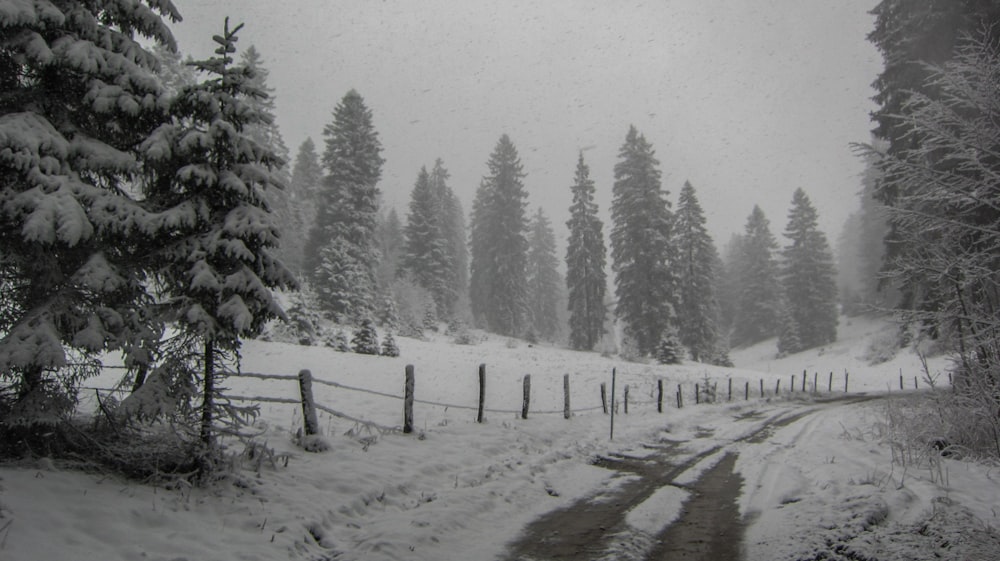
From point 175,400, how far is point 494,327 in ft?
141

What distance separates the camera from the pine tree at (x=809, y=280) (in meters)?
48.8

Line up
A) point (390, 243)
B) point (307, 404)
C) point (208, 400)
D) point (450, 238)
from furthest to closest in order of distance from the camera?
point (390, 243) < point (450, 238) < point (307, 404) < point (208, 400)

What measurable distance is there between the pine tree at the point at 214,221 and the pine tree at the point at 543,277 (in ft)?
172

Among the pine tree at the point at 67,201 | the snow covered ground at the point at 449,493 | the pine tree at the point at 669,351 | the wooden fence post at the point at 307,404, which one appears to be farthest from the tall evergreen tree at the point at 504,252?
the pine tree at the point at 67,201

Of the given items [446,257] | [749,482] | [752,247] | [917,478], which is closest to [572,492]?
[749,482]

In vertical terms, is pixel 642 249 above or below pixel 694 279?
above

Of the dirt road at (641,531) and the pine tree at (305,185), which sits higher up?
the pine tree at (305,185)

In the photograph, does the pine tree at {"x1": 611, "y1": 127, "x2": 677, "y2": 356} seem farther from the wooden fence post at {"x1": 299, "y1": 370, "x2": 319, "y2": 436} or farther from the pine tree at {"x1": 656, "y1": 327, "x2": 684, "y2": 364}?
the wooden fence post at {"x1": 299, "y1": 370, "x2": 319, "y2": 436}

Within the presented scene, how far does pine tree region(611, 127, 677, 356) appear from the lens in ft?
122

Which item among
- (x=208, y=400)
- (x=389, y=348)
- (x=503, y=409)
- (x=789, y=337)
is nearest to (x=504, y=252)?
(x=389, y=348)

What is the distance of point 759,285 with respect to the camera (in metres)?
57.5

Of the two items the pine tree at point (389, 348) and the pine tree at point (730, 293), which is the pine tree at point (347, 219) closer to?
the pine tree at point (389, 348)

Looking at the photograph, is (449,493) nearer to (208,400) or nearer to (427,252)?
(208,400)

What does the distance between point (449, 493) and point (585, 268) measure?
37611 millimetres
